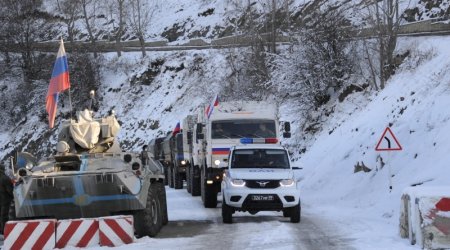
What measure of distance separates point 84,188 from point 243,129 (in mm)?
9732

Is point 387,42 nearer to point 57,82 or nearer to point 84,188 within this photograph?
point 57,82

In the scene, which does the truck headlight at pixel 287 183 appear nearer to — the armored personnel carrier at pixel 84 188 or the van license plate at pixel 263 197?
the van license plate at pixel 263 197

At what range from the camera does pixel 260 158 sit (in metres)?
17.9

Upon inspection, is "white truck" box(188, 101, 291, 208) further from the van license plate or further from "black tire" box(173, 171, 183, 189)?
"black tire" box(173, 171, 183, 189)

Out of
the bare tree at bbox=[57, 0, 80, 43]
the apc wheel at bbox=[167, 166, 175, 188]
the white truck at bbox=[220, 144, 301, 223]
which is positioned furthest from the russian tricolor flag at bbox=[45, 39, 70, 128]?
the bare tree at bbox=[57, 0, 80, 43]

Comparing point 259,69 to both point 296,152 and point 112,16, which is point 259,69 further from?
point 112,16

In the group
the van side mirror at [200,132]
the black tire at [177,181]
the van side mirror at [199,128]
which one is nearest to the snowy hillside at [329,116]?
the van side mirror at [200,132]

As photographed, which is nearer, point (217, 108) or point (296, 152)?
point (217, 108)

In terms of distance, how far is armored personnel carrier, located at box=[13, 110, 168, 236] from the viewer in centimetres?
1328

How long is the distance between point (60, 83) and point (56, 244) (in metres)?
7.36

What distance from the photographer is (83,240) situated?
1270 centimetres

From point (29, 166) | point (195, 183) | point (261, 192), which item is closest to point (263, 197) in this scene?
point (261, 192)

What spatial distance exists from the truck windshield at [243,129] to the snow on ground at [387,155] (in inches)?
109

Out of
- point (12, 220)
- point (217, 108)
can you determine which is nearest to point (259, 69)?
point (217, 108)
